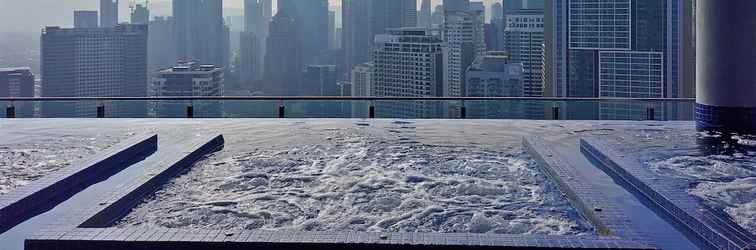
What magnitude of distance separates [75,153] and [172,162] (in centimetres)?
130

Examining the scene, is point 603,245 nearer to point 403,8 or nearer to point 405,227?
point 405,227

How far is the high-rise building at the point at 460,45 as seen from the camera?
13859 mm

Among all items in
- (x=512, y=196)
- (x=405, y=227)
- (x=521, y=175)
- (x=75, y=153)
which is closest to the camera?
(x=405, y=227)

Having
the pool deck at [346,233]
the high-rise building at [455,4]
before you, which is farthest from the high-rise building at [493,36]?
the pool deck at [346,233]

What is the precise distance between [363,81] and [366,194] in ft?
28.5

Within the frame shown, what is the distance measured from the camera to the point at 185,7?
35.5 metres

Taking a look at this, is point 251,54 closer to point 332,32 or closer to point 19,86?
point 332,32

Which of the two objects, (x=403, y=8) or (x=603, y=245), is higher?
(x=403, y=8)

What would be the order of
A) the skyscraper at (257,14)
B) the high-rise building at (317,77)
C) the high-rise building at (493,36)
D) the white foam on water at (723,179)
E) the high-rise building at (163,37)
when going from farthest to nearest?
the skyscraper at (257,14) < the high-rise building at (493,36) < the high-rise building at (163,37) < the high-rise building at (317,77) < the white foam on water at (723,179)

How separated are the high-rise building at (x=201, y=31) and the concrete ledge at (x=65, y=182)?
21.4 meters

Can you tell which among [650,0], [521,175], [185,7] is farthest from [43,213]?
[185,7]

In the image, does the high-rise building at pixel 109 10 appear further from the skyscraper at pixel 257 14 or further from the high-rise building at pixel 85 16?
the skyscraper at pixel 257 14

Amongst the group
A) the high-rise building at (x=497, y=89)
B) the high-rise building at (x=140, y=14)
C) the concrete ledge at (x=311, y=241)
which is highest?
the high-rise building at (x=140, y=14)

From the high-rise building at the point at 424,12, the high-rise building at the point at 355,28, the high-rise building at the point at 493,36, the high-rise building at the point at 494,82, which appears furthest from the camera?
the high-rise building at the point at 424,12
